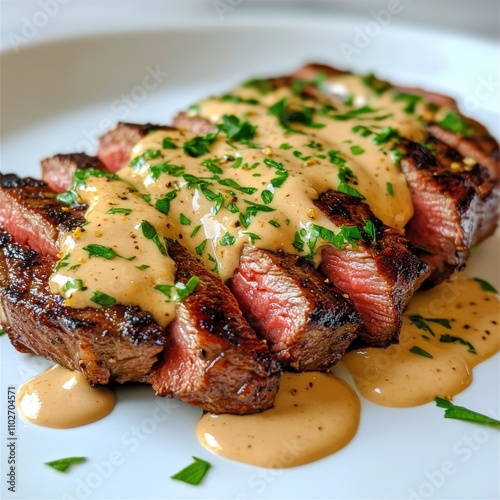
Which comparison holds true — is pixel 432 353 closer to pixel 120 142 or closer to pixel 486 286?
pixel 486 286

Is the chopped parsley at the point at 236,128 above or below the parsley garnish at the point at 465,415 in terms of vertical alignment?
above

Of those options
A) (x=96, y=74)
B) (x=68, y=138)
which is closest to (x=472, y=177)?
(x=68, y=138)

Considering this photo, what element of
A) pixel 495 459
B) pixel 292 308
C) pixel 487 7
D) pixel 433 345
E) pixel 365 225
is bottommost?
pixel 495 459

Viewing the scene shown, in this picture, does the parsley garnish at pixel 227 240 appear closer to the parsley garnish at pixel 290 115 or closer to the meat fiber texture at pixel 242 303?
the meat fiber texture at pixel 242 303

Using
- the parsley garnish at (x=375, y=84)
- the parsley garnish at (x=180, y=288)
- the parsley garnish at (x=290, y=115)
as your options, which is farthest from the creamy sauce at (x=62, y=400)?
the parsley garnish at (x=375, y=84)

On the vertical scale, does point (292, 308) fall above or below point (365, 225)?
below

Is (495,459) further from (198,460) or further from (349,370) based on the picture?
(198,460)
